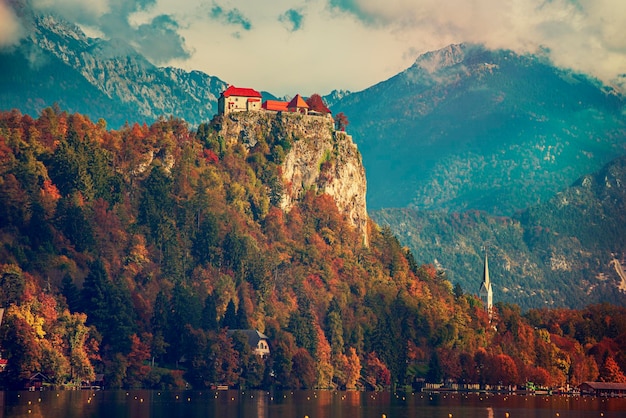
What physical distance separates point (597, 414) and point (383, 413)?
31.8 m

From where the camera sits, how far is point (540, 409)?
19925cm

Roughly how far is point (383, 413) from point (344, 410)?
16.6 ft

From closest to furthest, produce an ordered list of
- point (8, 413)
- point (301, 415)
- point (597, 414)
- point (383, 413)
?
point (8, 413) < point (301, 415) < point (383, 413) < point (597, 414)

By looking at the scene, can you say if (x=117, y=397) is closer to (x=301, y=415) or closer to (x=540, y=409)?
(x=301, y=415)

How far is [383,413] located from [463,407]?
2660 centimetres

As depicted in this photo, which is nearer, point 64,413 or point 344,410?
point 64,413

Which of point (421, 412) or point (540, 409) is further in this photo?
point (540, 409)

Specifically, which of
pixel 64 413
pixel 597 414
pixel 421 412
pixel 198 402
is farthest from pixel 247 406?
pixel 597 414

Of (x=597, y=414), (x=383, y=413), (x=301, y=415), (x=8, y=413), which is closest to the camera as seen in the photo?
(x=8, y=413)

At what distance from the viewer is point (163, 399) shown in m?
192

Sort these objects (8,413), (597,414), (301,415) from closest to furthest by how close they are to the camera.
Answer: (8,413) → (301,415) → (597,414)

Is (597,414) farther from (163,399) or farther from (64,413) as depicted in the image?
(64,413)

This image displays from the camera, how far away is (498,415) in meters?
180

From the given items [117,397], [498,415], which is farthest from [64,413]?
[498,415]
